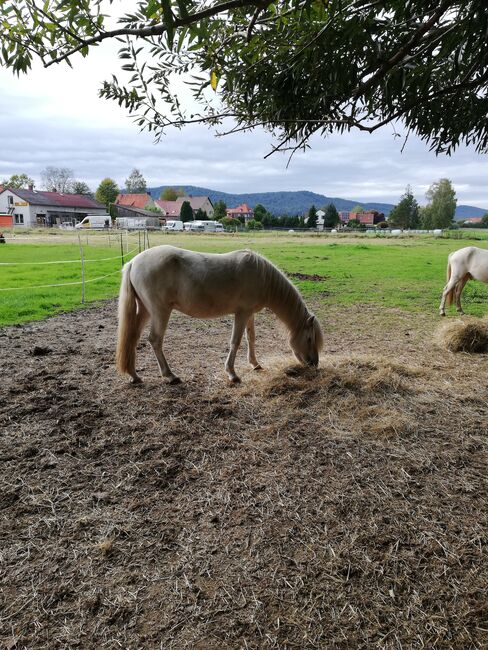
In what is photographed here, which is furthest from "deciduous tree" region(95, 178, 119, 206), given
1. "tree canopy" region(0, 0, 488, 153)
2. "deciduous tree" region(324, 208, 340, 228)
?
"tree canopy" region(0, 0, 488, 153)

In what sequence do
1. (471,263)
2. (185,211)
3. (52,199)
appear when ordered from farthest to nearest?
(185,211), (52,199), (471,263)

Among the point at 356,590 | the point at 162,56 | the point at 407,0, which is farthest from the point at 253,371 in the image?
the point at 407,0

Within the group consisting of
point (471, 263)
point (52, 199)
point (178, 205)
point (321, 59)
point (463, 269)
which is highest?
point (178, 205)

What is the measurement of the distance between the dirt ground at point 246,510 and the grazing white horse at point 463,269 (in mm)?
4295

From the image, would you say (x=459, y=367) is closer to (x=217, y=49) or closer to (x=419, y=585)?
(x=419, y=585)

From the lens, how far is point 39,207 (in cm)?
5666

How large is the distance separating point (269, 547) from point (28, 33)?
281 cm

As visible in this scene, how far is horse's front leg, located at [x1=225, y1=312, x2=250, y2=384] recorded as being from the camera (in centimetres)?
450

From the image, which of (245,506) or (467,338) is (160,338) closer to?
(245,506)

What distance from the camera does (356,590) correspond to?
1910 millimetres

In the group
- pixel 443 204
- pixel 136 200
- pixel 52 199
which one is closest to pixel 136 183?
pixel 136 200

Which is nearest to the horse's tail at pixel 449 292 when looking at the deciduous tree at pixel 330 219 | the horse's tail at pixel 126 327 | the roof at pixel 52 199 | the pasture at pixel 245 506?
the pasture at pixel 245 506

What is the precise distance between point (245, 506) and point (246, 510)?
37 millimetres

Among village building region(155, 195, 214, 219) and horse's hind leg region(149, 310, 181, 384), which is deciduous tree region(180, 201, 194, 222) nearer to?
village building region(155, 195, 214, 219)
